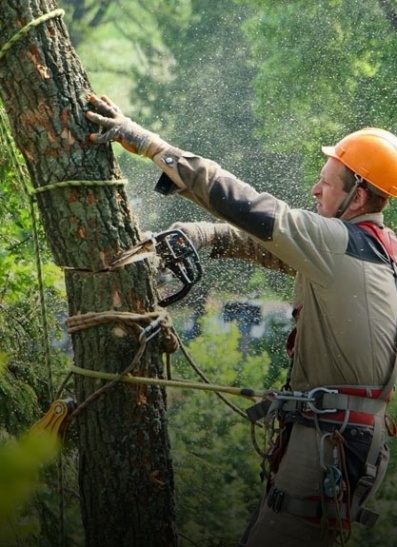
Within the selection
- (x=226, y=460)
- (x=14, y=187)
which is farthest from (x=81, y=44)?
(x=14, y=187)

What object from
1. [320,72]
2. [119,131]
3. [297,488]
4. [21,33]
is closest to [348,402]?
[297,488]

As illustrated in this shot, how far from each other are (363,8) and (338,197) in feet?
31.7

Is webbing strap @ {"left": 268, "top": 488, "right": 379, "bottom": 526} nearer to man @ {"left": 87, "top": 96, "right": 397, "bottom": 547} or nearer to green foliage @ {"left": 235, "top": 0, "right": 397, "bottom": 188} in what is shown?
man @ {"left": 87, "top": 96, "right": 397, "bottom": 547}

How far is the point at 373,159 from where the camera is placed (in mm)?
3430

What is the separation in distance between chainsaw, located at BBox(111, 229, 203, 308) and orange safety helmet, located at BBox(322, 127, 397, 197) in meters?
0.65

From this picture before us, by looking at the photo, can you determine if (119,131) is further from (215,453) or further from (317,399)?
(215,453)

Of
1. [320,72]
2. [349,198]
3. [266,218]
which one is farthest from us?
[320,72]

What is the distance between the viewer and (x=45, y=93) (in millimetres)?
3188

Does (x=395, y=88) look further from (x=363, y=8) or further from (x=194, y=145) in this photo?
(x=194, y=145)

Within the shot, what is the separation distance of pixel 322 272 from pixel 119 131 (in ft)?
2.72

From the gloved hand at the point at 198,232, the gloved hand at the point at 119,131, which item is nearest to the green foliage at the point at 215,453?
the gloved hand at the point at 198,232

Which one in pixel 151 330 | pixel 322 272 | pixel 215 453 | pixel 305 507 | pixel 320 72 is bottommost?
pixel 215 453

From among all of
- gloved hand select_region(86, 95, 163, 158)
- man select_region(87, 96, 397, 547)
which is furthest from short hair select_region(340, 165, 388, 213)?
gloved hand select_region(86, 95, 163, 158)

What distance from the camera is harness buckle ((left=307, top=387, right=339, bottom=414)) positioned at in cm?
319
